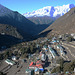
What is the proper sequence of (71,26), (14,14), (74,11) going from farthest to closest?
(14,14), (74,11), (71,26)

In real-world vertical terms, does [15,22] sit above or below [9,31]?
above

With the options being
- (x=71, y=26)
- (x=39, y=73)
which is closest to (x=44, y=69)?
(x=39, y=73)

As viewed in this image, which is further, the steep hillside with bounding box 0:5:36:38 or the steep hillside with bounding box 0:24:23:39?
the steep hillside with bounding box 0:5:36:38

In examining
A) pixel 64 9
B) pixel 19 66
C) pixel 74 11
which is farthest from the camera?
pixel 64 9

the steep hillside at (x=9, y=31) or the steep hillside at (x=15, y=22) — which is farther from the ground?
the steep hillside at (x=15, y=22)

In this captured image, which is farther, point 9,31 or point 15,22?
point 15,22

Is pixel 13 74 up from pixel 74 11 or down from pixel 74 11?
down

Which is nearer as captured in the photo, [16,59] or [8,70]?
[8,70]

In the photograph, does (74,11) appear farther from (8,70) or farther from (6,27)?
(8,70)

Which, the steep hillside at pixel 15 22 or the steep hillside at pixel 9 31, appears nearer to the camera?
the steep hillside at pixel 9 31

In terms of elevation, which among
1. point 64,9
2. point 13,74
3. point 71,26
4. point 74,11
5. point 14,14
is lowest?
point 13,74

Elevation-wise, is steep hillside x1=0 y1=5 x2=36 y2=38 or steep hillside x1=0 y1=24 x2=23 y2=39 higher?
steep hillside x1=0 y1=5 x2=36 y2=38
